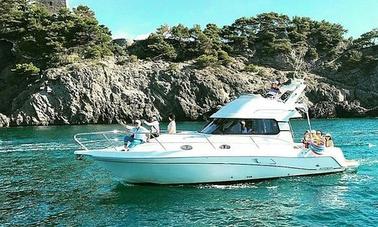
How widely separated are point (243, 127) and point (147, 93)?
55.2m

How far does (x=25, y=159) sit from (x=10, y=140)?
14.7 metres

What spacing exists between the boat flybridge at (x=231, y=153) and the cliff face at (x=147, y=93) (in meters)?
50.2

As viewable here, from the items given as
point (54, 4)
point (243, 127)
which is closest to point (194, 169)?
point (243, 127)

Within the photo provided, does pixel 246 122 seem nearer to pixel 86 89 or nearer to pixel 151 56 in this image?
pixel 86 89

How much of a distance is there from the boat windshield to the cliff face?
51160 mm

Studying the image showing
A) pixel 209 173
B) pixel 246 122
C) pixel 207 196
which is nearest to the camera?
pixel 207 196

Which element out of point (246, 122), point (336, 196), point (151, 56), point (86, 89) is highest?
point (151, 56)

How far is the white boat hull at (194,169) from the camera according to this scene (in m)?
19.0

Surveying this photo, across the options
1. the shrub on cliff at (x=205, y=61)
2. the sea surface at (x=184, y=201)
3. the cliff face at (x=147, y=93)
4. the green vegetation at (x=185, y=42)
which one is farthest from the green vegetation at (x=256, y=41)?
the sea surface at (x=184, y=201)

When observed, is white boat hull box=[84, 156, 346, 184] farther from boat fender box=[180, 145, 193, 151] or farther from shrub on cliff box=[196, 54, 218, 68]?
shrub on cliff box=[196, 54, 218, 68]

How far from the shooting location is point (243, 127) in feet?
71.2

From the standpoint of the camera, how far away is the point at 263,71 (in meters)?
84.9

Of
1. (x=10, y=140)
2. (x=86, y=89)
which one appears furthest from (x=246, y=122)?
(x=86, y=89)

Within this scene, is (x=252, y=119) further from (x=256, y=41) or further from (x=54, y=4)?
(x=54, y=4)
